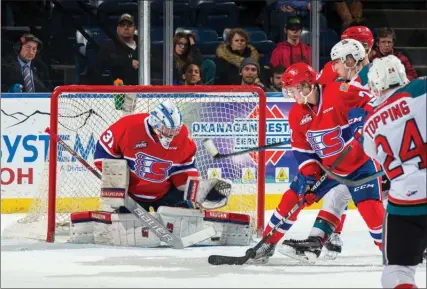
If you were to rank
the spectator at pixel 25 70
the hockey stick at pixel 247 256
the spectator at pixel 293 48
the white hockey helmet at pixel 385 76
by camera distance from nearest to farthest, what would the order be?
the white hockey helmet at pixel 385 76, the hockey stick at pixel 247 256, the spectator at pixel 25 70, the spectator at pixel 293 48

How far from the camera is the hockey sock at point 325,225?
5566 mm

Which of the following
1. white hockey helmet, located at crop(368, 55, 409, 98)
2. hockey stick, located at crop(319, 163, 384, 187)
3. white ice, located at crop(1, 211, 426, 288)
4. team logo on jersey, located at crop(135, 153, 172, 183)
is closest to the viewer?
white hockey helmet, located at crop(368, 55, 409, 98)

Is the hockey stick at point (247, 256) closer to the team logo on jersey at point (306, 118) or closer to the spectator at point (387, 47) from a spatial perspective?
the team logo on jersey at point (306, 118)

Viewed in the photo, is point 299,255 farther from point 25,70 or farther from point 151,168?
point 25,70

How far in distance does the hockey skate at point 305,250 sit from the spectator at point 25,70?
2.31 metres

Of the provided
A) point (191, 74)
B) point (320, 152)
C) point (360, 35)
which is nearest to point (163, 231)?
point (320, 152)

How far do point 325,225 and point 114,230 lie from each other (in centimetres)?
105

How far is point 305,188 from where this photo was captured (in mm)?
5480

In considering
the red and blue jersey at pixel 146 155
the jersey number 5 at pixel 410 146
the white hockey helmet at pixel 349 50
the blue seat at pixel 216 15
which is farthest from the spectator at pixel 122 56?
the jersey number 5 at pixel 410 146

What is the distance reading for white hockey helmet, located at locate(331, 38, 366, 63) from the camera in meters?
5.69

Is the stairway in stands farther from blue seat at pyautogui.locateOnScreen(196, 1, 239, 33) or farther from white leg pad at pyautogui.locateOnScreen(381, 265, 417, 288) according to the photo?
white leg pad at pyautogui.locateOnScreen(381, 265, 417, 288)

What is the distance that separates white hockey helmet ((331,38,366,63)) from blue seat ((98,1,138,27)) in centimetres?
203

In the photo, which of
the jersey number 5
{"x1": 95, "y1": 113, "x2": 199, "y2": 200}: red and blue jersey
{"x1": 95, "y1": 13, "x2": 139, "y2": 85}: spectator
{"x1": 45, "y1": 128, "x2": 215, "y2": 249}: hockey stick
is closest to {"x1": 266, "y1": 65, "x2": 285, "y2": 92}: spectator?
{"x1": 95, "y1": 13, "x2": 139, "y2": 85}: spectator

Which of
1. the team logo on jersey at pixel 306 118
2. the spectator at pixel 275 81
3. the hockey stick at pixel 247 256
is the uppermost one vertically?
the spectator at pixel 275 81
